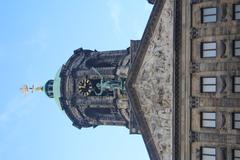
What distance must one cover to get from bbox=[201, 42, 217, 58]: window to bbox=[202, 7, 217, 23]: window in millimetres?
1798

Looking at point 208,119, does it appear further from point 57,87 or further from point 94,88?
point 57,87

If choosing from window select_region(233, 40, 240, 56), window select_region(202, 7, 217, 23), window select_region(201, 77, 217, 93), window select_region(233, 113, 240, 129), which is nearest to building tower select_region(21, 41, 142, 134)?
window select_region(201, 77, 217, 93)

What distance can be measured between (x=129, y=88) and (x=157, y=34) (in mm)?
5346

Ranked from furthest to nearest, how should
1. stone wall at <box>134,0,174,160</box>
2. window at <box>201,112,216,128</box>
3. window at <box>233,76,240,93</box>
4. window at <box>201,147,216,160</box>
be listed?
stone wall at <box>134,0,174,160</box>, window at <box>201,112,216,128</box>, window at <box>201,147,216,160</box>, window at <box>233,76,240,93</box>

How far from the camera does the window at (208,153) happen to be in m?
51.9

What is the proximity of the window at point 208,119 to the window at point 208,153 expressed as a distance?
1745mm

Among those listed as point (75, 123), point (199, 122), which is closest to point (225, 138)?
point (199, 122)

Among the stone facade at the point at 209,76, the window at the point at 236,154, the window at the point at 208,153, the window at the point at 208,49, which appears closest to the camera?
the window at the point at 236,154

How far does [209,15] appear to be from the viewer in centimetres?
5306

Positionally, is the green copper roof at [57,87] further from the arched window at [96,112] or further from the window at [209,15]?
the window at [209,15]

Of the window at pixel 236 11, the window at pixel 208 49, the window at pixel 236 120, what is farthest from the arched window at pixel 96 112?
the window at pixel 236 11

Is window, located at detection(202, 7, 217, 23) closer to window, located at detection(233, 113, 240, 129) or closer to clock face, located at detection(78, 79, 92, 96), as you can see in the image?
window, located at detection(233, 113, 240, 129)

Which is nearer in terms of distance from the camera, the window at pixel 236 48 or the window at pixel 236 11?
the window at pixel 236 48

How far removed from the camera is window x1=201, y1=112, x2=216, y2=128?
5216 cm
